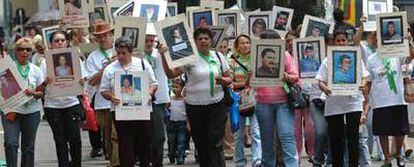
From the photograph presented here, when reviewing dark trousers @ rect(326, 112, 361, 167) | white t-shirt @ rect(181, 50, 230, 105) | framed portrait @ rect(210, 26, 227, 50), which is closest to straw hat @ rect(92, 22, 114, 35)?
framed portrait @ rect(210, 26, 227, 50)

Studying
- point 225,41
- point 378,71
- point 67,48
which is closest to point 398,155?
point 378,71

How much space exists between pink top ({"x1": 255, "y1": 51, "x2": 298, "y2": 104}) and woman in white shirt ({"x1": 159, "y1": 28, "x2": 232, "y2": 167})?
0.59 metres

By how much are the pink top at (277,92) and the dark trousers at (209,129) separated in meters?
0.64

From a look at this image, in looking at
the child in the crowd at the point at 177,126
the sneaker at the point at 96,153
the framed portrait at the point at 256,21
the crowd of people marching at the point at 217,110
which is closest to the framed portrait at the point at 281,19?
the framed portrait at the point at 256,21

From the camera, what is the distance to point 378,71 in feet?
39.6

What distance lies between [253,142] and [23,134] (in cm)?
278

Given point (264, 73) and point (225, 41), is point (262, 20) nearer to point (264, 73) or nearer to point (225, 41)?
point (225, 41)

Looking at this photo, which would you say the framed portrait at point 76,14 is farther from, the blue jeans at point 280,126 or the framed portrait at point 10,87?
the blue jeans at point 280,126

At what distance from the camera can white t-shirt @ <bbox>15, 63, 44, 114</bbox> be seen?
11.2 m

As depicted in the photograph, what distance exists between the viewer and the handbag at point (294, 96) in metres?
11.1

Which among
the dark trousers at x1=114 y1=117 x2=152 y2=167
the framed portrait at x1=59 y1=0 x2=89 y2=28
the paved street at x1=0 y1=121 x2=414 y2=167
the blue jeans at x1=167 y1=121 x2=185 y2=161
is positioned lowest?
the paved street at x1=0 y1=121 x2=414 y2=167

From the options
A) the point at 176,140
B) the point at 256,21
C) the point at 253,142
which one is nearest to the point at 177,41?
the point at 253,142

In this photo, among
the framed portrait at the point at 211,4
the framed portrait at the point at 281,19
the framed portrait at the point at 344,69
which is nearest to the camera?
the framed portrait at the point at 344,69

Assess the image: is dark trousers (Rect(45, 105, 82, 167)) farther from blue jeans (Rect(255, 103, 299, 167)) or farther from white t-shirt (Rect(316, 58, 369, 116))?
white t-shirt (Rect(316, 58, 369, 116))
